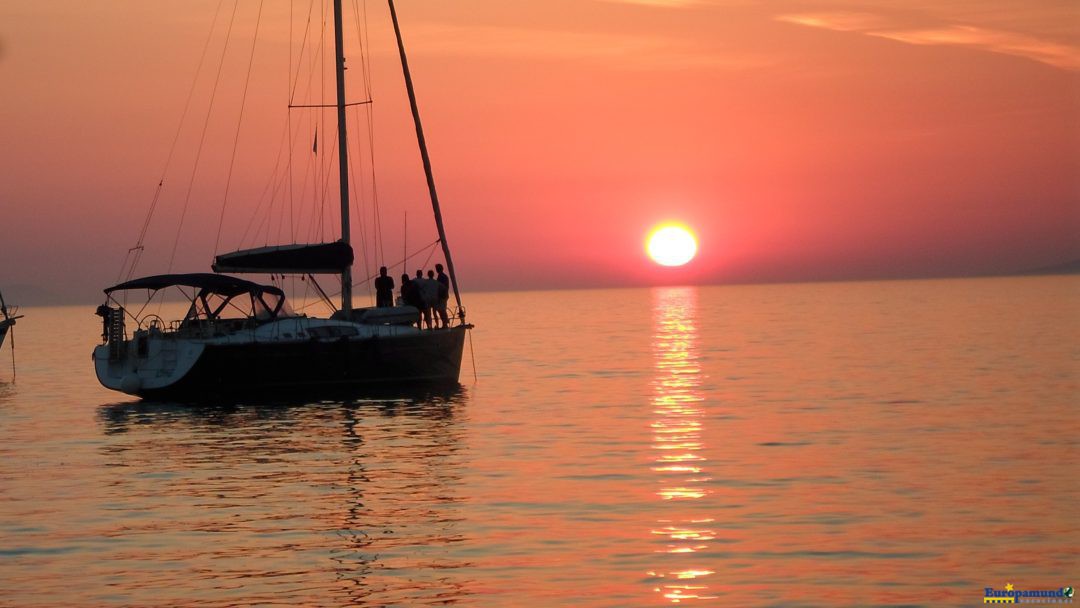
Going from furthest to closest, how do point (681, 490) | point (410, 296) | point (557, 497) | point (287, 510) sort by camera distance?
point (410, 296) < point (681, 490) < point (557, 497) < point (287, 510)

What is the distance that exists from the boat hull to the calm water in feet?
3.50

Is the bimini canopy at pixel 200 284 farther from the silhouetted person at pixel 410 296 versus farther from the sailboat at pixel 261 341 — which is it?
the silhouetted person at pixel 410 296

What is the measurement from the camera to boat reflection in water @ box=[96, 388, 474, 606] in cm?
1559

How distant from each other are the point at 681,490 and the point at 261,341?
20478 mm

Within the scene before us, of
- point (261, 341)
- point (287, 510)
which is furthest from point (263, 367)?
point (287, 510)

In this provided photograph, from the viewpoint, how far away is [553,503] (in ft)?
67.8

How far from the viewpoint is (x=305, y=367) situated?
4025 cm

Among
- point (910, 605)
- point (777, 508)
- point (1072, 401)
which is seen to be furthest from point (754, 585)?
point (1072, 401)

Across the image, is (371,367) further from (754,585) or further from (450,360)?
(754,585)

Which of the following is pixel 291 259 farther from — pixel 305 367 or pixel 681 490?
pixel 681 490

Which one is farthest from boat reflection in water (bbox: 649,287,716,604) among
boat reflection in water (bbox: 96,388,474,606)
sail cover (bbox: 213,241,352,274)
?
sail cover (bbox: 213,241,352,274)

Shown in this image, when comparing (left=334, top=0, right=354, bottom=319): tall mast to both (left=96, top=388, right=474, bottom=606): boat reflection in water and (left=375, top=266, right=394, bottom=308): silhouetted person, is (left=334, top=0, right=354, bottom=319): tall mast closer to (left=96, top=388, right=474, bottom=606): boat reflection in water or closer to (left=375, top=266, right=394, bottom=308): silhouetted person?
(left=375, top=266, right=394, bottom=308): silhouetted person

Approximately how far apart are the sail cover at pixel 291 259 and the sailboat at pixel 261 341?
0.03 meters

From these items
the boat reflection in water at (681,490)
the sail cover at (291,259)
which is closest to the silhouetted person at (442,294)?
the sail cover at (291,259)
